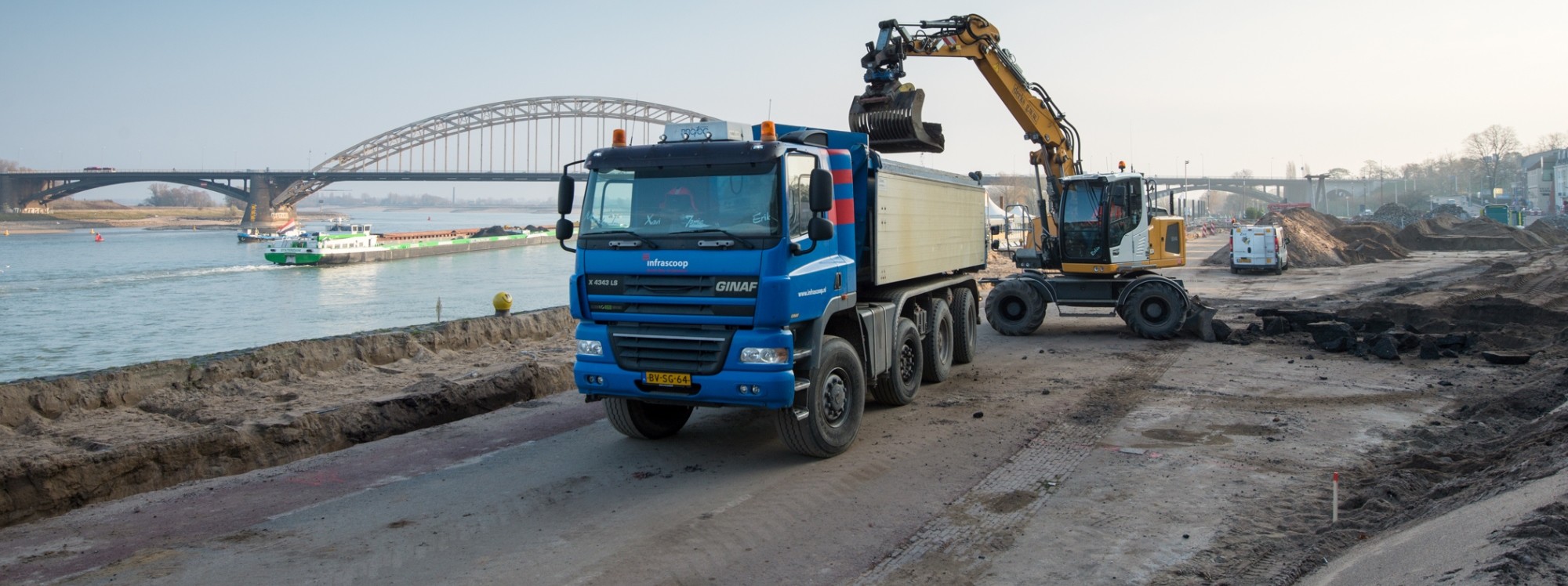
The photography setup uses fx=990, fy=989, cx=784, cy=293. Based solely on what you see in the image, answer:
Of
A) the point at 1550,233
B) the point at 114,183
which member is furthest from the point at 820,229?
the point at 114,183

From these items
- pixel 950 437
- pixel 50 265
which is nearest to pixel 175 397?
pixel 950 437

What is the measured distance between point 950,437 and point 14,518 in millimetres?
8528

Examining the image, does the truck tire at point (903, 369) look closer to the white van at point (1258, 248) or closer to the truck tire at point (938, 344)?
the truck tire at point (938, 344)

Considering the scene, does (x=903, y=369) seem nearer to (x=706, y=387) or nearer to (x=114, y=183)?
(x=706, y=387)

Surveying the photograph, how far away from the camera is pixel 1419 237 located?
179ft

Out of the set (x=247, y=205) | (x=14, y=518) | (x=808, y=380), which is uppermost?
(x=247, y=205)

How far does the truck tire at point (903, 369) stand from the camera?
37.0 ft

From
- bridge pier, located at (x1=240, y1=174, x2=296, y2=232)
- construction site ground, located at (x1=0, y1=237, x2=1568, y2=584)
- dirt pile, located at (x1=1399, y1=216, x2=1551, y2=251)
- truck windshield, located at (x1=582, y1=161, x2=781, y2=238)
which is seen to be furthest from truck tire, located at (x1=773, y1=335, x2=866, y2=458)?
bridge pier, located at (x1=240, y1=174, x2=296, y2=232)

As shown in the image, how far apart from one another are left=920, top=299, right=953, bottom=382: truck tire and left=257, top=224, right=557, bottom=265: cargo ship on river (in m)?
39.9

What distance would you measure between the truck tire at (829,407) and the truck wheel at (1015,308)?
9.60 meters

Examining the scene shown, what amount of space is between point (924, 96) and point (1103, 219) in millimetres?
5352

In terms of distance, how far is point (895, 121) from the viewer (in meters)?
14.9

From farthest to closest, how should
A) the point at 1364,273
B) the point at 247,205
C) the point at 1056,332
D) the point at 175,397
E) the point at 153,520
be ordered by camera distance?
the point at 247,205 → the point at 1364,273 → the point at 1056,332 → the point at 175,397 → the point at 153,520

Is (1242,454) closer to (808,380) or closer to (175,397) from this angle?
(808,380)
